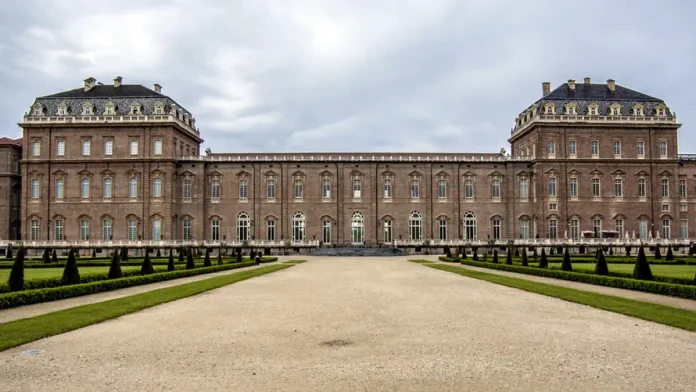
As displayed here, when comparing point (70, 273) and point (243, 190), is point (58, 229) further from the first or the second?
point (70, 273)

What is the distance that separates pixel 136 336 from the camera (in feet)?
31.8

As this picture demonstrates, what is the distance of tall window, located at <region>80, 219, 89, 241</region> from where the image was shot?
5141cm

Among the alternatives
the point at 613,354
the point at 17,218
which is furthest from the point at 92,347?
the point at 17,218

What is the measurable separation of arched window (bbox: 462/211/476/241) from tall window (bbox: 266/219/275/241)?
17.6m

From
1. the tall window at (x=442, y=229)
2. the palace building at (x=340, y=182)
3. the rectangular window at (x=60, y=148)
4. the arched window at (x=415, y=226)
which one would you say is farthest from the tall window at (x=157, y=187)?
the tall window at (x=442, y=229)

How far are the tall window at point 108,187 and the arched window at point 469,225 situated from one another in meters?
32.1

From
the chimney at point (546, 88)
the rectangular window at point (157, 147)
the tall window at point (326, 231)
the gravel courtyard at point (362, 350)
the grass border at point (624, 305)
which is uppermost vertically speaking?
the chimney at point (546, 88)

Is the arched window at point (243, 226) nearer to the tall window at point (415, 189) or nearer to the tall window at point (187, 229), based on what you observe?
the tall window at point (187, 229)

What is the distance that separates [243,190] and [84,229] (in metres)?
14.3

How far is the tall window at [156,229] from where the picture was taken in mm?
50844

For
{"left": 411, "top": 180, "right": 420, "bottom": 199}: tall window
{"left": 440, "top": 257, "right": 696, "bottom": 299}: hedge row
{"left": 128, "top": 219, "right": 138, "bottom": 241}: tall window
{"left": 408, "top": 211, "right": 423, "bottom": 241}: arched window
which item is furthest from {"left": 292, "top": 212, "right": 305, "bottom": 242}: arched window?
{"left": 440, "top": 257, "right": 696, "bottom": 299}: hedge row

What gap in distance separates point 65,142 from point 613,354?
172ft

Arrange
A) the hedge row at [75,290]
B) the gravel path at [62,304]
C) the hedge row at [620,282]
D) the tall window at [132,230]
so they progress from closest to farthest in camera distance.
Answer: the gravel path at [62,304] → the hedge row at [75,290] → the hedge row at [620,282] → the tall window at [132,230]

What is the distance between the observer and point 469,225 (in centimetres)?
5400
